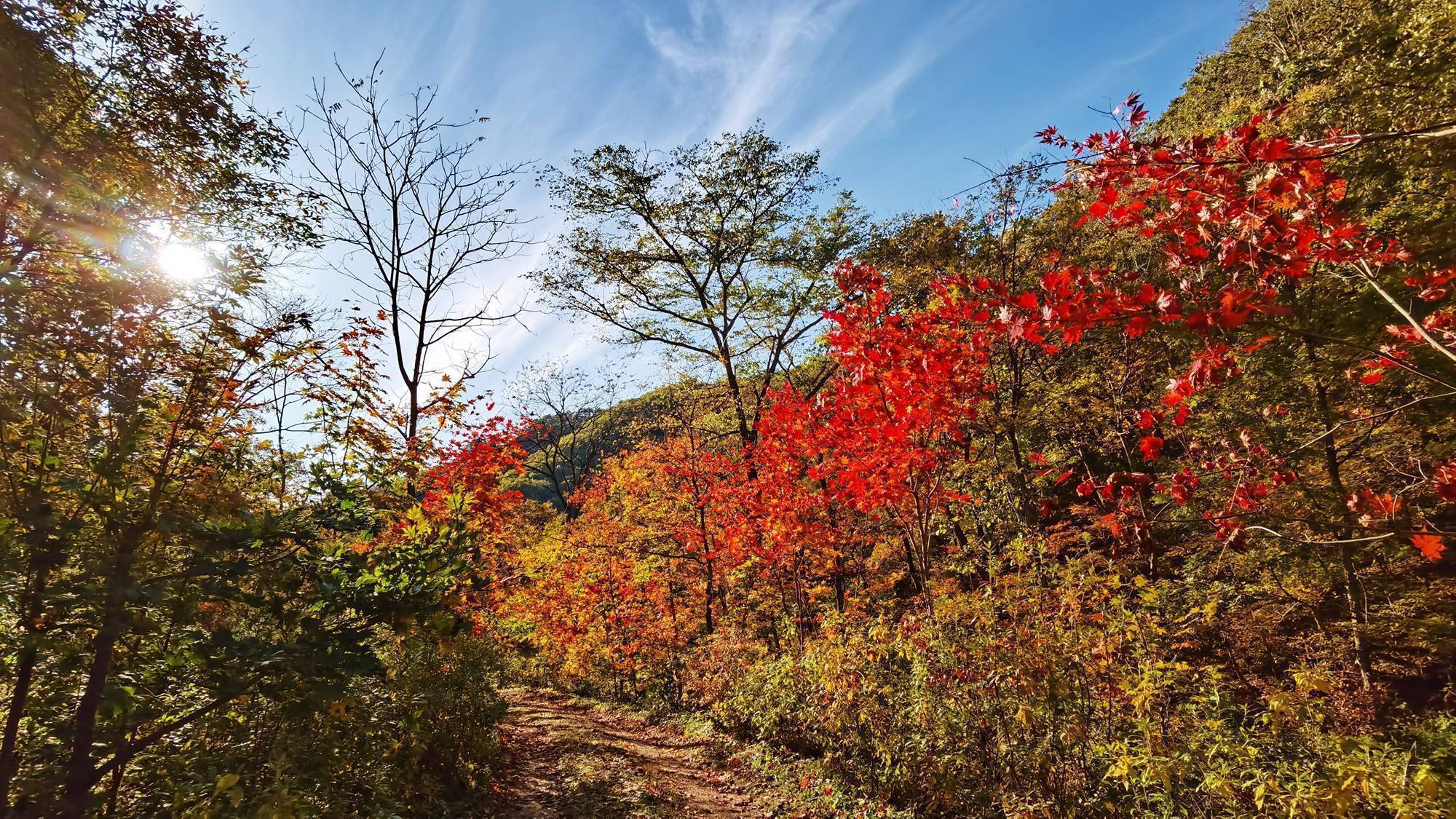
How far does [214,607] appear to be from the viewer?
3.28m

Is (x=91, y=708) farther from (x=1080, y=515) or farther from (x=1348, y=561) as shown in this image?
(x=1348, y=561)

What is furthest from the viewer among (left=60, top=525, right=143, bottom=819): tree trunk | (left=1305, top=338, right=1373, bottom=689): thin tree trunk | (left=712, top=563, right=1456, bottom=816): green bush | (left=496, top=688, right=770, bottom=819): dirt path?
(left=1305, top=338, right=1373, bottom=689): thin tree trunk

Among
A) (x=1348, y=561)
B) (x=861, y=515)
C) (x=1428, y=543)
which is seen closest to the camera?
(x=1428, y=543)

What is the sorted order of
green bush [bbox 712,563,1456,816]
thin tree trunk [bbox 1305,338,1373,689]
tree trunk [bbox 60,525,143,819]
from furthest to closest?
thin tree trunk [bbox 1305,338,1373,689] < green bush [bbox 712,563,1456,816] < tree trunk [bbox 60,525,143,819]

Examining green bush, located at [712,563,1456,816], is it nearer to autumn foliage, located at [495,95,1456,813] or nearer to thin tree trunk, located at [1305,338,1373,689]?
autumn foliage, located at [495,95,1456,813]

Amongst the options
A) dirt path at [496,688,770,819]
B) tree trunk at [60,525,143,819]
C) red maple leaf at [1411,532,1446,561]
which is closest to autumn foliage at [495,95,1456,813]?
red maple leaf at [1411,532,1446,561]

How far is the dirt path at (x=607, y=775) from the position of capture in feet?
23.4

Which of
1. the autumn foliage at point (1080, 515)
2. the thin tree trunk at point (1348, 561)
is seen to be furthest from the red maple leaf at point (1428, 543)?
the thin tree trunk at point (1348, 561)

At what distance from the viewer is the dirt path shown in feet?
23.4

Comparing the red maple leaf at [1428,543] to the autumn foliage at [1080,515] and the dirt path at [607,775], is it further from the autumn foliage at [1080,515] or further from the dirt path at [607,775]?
the dirt path at [607,775]

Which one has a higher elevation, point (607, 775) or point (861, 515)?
point (861, 515)

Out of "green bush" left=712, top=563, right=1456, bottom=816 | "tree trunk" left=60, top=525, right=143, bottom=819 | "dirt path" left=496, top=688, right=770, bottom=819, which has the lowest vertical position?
"dirt path" left=496, top=688, right=770, bottom=819

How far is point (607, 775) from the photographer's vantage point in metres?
8.34

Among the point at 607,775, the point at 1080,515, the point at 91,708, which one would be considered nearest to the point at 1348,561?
the point at 1080,515
